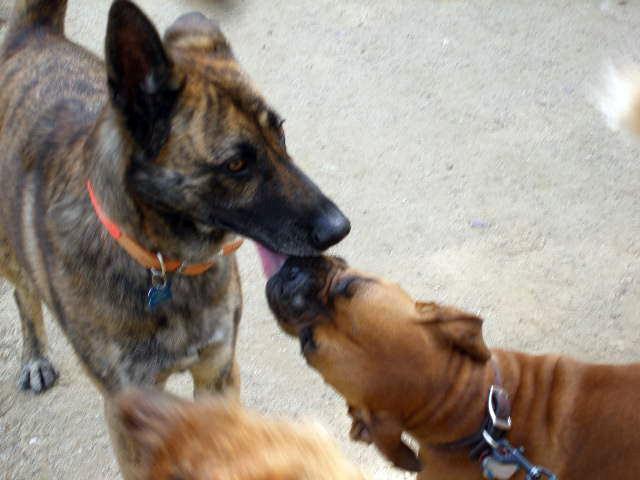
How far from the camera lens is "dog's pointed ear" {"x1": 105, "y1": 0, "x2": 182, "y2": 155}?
210 centimetres

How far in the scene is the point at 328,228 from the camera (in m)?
2.42

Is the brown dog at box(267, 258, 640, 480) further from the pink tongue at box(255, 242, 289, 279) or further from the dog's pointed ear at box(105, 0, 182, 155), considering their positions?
the dog's pointed ear at box(105, 0, 182, 155)

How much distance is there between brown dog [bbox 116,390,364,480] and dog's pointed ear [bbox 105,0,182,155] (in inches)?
39.9

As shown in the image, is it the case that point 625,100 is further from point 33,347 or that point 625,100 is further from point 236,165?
point 33,347

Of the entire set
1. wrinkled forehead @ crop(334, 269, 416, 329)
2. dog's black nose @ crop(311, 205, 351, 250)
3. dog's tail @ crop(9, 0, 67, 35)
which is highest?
dog's black nose @ crop(311, 205, 351, 250)

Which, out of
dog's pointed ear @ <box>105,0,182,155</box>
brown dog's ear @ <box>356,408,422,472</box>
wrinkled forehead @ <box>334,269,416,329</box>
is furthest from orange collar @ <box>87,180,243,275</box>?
brown dog's ear @ <box>356,408,422,472</box>

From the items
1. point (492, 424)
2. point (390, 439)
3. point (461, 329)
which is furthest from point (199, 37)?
point (492, 424)

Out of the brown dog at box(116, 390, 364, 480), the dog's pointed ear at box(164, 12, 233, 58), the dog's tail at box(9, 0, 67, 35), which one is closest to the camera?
the brown dog at box(116, 390, 364, 480)

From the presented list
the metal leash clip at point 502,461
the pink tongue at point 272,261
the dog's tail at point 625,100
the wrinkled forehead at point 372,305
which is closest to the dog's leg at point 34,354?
the pink tongue at point 272,261

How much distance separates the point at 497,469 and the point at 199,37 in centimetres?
177

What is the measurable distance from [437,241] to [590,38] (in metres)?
2.70

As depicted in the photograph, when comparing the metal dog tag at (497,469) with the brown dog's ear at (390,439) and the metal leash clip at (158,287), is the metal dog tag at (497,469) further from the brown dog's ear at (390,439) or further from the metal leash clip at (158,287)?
the metal leash clip at (158,287)

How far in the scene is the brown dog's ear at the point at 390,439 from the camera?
7.86 feet

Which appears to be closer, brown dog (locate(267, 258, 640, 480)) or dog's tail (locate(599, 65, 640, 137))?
brown dog (locate(267, 258, 640, 480))
